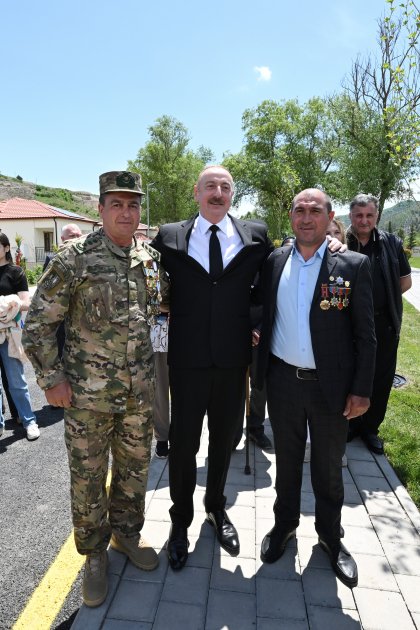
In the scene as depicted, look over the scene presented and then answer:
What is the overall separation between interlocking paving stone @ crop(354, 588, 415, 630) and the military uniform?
1.43 metres

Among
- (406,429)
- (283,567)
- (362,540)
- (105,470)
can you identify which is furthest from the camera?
(406,429)

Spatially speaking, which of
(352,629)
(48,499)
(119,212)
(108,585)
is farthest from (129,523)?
(119,212)

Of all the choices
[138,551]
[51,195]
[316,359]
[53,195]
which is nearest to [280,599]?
[138,551]

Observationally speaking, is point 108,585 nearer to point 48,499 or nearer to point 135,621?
point 135,621

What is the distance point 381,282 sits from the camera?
378cm

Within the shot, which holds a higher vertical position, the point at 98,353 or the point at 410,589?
the point at 98,353

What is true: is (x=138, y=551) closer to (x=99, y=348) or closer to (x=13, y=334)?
(x=99, y=348)

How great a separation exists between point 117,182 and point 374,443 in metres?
3.36

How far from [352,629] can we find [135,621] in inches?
43.4

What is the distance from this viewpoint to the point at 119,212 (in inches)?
88.7

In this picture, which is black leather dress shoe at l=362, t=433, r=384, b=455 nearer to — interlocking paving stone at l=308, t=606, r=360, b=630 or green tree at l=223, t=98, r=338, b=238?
interlocking paving stone at l=308, t=606, r=360, b=630

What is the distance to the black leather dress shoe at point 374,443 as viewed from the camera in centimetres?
397

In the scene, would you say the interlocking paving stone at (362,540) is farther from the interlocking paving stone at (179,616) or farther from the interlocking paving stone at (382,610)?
the interlocking paving stone at (179,616)

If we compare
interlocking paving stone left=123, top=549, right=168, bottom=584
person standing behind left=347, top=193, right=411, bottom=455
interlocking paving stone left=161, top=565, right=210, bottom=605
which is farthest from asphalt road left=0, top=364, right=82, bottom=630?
person standing behind left=347, top=193, right=411, bottom=455
